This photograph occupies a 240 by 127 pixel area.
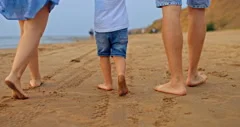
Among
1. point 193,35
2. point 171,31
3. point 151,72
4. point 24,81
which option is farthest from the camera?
point 151,72

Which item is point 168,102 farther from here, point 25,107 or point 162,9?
point 25,107

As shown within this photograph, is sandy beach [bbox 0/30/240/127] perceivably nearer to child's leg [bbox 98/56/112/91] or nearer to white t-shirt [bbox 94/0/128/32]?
child's leg [bbox 98/56/112/91]

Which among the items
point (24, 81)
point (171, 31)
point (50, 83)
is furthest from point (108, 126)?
point (24, 81)

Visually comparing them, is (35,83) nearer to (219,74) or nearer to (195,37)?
(195,37)

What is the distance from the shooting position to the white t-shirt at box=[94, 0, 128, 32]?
12.7 feet

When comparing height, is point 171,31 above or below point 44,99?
above

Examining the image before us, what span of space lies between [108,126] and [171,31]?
4.55 feet

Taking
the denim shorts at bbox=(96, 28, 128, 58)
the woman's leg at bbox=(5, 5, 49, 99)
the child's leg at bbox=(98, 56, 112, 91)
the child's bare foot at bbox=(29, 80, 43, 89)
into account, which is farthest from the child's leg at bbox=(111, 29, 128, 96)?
the child's bare foot at bbox=(29, 80, 43, 89)

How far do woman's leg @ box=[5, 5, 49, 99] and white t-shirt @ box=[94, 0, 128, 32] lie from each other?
54cm

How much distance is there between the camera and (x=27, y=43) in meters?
3.59

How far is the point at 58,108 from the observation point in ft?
10.3

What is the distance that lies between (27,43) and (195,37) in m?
1.73

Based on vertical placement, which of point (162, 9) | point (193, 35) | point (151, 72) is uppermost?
point (162, 9)

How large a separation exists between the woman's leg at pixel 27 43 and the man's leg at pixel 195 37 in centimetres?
151
